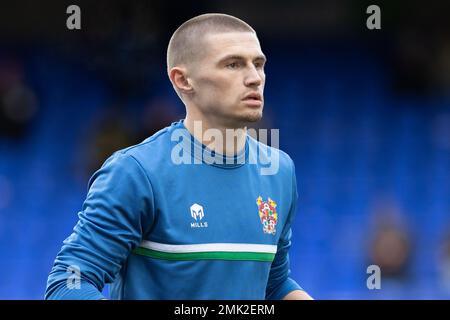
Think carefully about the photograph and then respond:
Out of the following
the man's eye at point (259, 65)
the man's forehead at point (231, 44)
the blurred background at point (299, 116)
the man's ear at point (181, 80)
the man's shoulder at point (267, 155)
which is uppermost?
the man's forehead at point (231, 44)

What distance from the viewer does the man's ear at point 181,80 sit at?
12.7 feet

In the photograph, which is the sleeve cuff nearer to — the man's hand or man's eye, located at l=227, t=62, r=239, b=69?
the man's hand

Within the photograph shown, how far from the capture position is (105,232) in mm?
3385

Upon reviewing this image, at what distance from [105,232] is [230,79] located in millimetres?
793

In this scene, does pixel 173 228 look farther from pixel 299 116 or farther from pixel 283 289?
pixel 299 116

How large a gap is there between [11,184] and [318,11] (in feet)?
15.3

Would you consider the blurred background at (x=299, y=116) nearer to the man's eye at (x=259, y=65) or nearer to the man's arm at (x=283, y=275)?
the man's arm at (x=283, y=275)

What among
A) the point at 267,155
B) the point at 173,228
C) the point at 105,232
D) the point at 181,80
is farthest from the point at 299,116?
the point at 105,232

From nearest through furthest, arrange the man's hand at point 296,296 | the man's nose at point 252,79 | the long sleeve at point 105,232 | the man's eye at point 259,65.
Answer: the long sleeve at point 105,232, the man's nose at point 252,79, the man's eye at point 259,65, the man's hand at point 296,296

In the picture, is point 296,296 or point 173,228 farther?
point 296,296

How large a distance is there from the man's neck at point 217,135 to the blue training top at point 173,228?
0.03 m

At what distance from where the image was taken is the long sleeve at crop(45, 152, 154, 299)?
3322 millimetres

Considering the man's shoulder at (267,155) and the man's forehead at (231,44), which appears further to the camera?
the man's shoulder at (267,155)

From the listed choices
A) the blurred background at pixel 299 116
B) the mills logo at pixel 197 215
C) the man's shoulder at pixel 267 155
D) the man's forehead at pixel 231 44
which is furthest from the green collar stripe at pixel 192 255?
the blurred background at pixel 299 116
